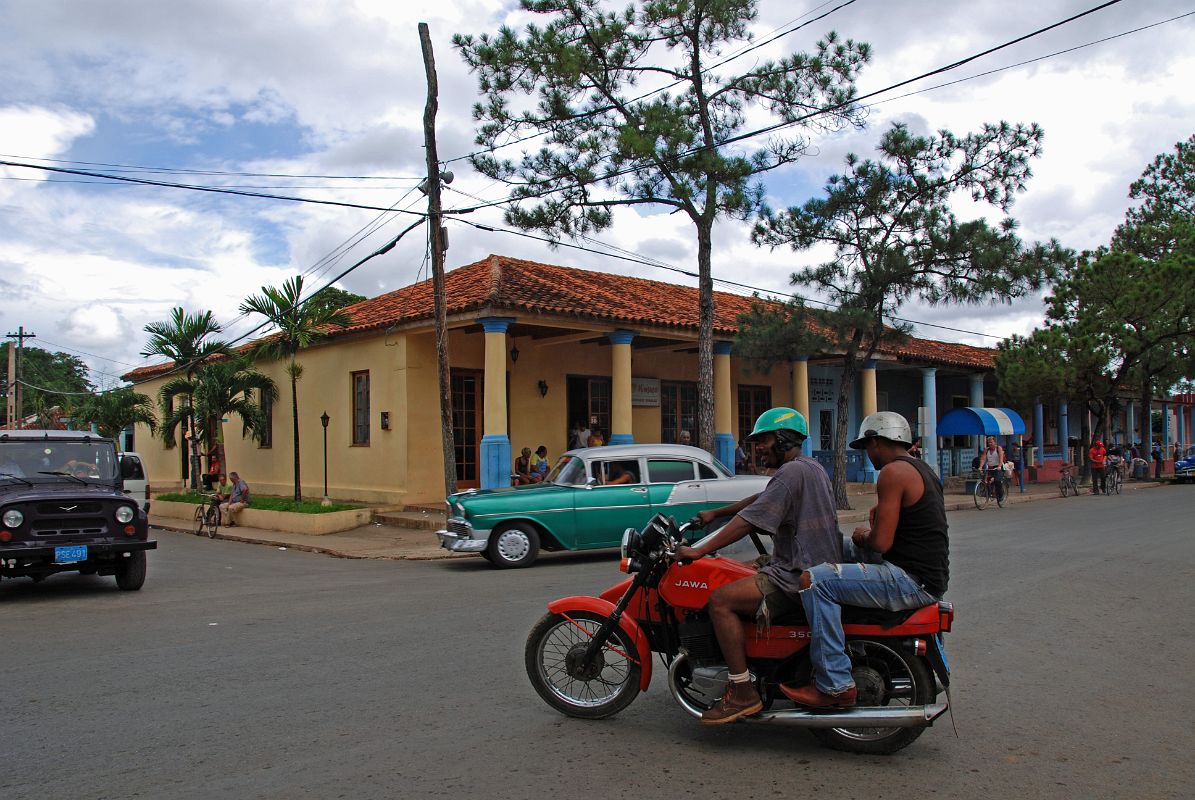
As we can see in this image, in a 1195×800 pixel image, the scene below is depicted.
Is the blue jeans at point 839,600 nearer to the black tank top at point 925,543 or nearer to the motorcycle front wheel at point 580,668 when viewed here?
the black tank top at point 925,543

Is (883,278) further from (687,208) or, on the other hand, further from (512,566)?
(512,566)

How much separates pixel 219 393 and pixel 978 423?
2155 cm

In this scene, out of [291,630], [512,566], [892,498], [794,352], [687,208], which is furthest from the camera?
[794,352]

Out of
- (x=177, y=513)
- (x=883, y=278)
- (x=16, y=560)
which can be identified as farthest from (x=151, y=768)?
(x=177, y=513)

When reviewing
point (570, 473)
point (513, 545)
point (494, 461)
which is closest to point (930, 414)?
point (494, 461)

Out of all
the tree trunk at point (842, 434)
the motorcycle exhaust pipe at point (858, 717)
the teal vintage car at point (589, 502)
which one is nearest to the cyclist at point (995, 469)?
the tree trunk at point (842, 434)

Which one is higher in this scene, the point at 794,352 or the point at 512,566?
the point at 794,352

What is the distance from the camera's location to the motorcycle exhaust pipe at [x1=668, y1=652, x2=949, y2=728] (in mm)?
4449

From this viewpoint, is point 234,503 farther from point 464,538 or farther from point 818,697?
point 818,697

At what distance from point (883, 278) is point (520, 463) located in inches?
334

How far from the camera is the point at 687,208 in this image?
59.5ft

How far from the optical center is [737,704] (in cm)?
458

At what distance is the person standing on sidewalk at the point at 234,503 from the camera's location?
64.8 ft

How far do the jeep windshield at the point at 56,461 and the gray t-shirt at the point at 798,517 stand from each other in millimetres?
9285
